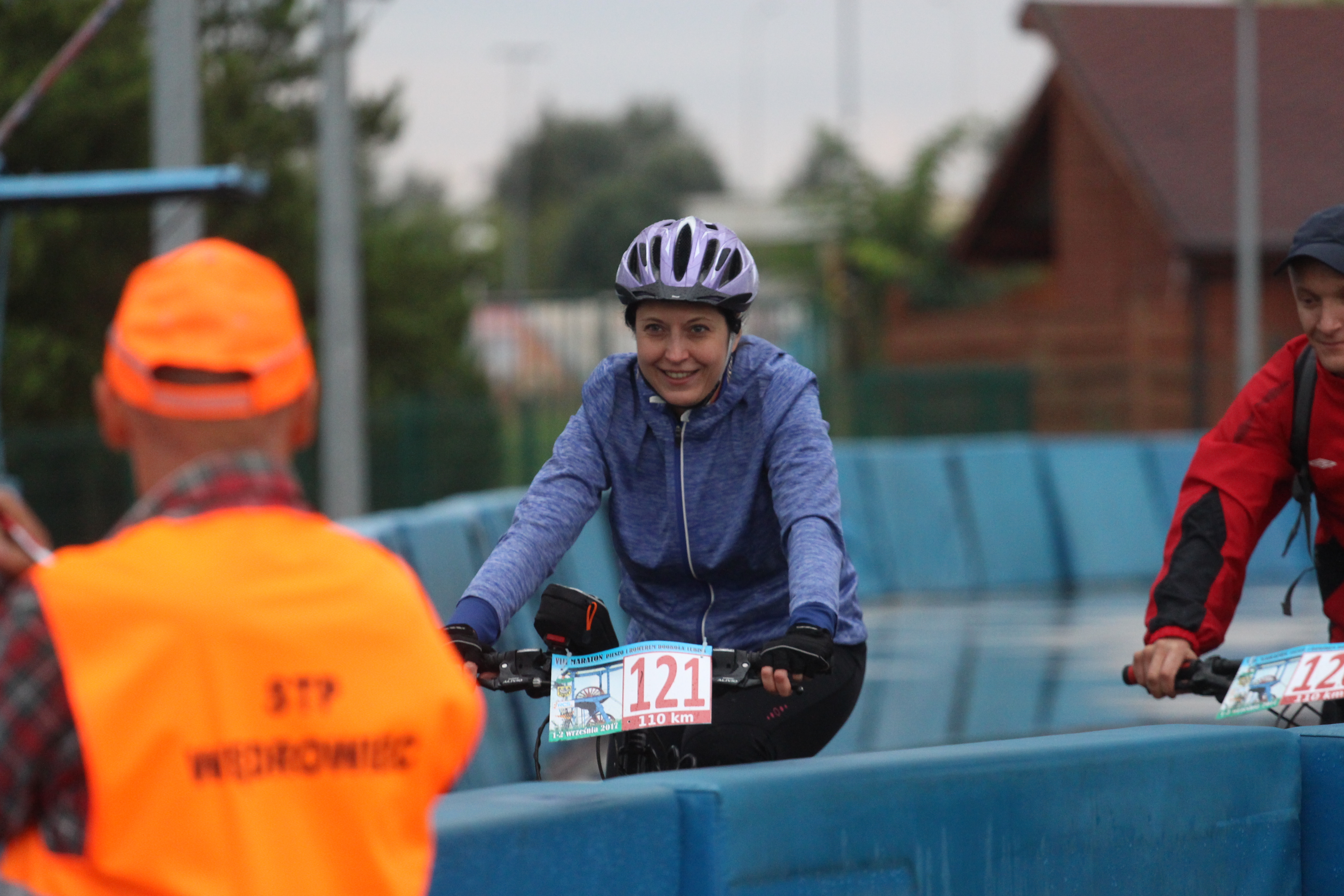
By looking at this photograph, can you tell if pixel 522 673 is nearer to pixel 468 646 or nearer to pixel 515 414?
pixel 468 646

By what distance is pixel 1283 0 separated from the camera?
32688mm

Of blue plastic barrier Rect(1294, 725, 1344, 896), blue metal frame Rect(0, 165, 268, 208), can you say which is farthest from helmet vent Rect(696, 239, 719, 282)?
blue metal frame Rect(0, 165, 268, 208)

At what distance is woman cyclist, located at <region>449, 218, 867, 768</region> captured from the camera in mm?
4301

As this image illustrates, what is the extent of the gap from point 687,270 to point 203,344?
219 cm

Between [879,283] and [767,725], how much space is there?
1429 inches

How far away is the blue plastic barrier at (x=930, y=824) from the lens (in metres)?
3.27

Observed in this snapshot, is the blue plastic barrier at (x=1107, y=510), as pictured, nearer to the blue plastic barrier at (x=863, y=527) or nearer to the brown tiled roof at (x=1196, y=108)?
the blue plastic barrier at (x=863, y=527)

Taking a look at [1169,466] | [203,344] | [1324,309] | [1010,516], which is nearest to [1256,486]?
[1324,309]

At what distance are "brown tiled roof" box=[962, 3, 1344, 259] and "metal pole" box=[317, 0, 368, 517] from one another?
14.6m

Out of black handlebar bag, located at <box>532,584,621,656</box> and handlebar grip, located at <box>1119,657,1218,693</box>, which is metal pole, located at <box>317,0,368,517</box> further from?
handlebar grip, located at <box>1119,657,1218,693</box>

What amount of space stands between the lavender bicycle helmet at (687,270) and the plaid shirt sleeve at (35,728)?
238 cm

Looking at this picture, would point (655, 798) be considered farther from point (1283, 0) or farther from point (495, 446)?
Result: point (1283, 0)

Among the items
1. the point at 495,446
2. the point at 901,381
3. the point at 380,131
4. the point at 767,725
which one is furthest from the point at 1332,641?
the point at 901,381

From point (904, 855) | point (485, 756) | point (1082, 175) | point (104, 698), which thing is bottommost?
point (485, 756)
